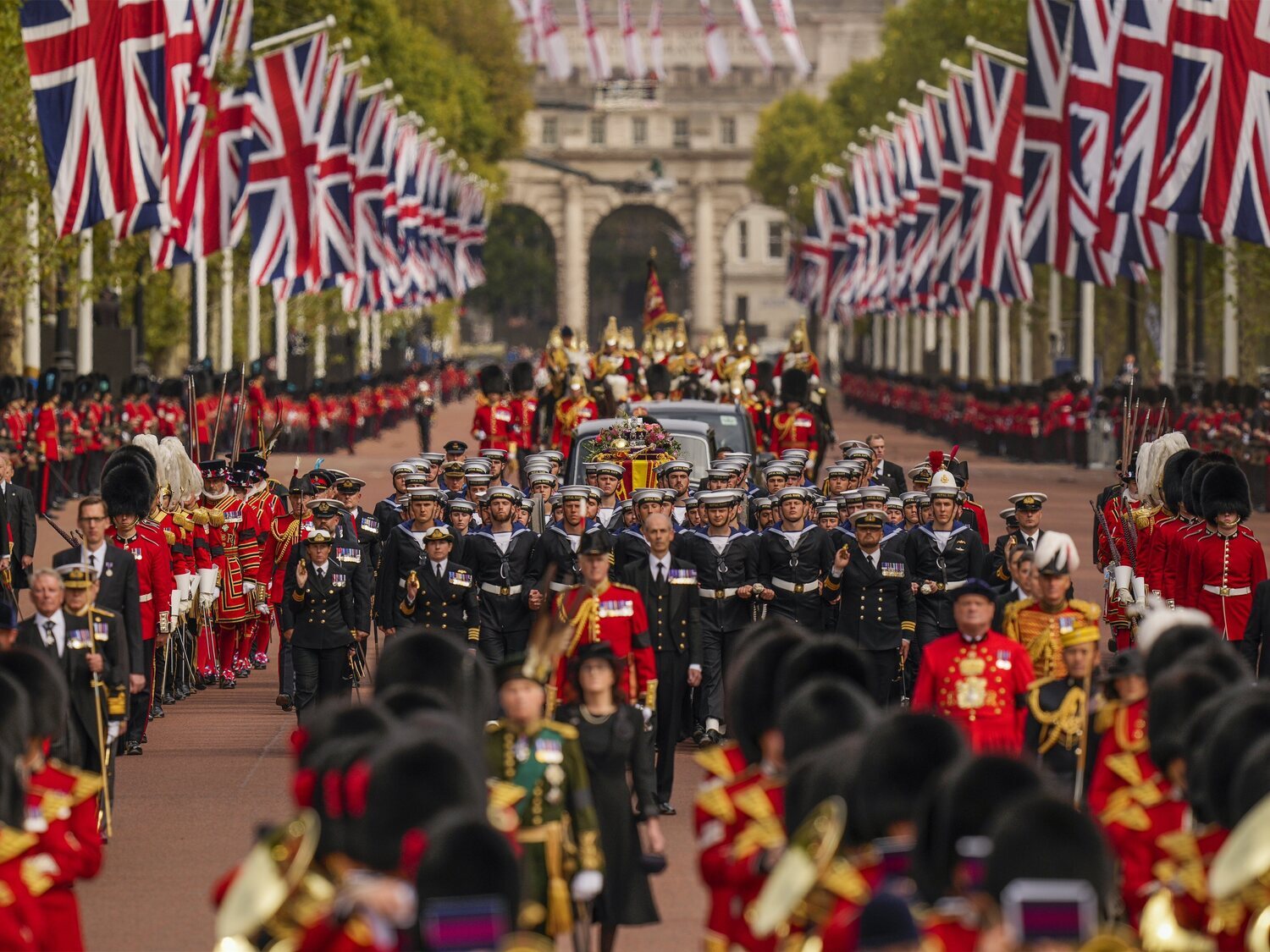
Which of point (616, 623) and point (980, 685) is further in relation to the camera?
point (616, 623)

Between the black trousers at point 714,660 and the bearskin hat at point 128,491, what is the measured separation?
3.48 metres

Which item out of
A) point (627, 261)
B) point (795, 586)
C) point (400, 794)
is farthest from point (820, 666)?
point (627, 261)

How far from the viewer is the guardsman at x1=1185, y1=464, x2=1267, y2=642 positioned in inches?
643

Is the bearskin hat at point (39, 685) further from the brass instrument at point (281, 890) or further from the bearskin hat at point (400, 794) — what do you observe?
the bearskin hat at point (400, 794)

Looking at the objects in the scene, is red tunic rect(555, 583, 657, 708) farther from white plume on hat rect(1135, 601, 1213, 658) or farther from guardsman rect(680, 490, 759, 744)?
guardsman rect(680, 490, 759, 744)

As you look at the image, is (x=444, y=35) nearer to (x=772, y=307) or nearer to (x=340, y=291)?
(x=340, y=291)

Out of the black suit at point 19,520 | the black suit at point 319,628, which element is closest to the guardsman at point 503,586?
the black suit at point 319,628

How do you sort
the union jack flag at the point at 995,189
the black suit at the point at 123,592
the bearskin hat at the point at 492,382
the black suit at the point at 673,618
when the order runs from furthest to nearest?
the union jack flag at the point at 995,189 < the bearskin hat at the point at 492,382 < the black suit at the point at 673,618 < the black suit at the point at 123,592

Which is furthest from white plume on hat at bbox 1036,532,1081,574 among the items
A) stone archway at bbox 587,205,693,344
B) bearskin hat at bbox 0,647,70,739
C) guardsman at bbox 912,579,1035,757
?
stone archway at bbox 587,205,693,344

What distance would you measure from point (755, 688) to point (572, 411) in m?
19.6

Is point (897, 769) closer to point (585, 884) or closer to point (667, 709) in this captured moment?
point (585, 884)

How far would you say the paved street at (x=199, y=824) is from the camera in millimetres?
11641

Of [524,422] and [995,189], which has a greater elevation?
[995,189]

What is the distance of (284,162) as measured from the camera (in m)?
38.8
